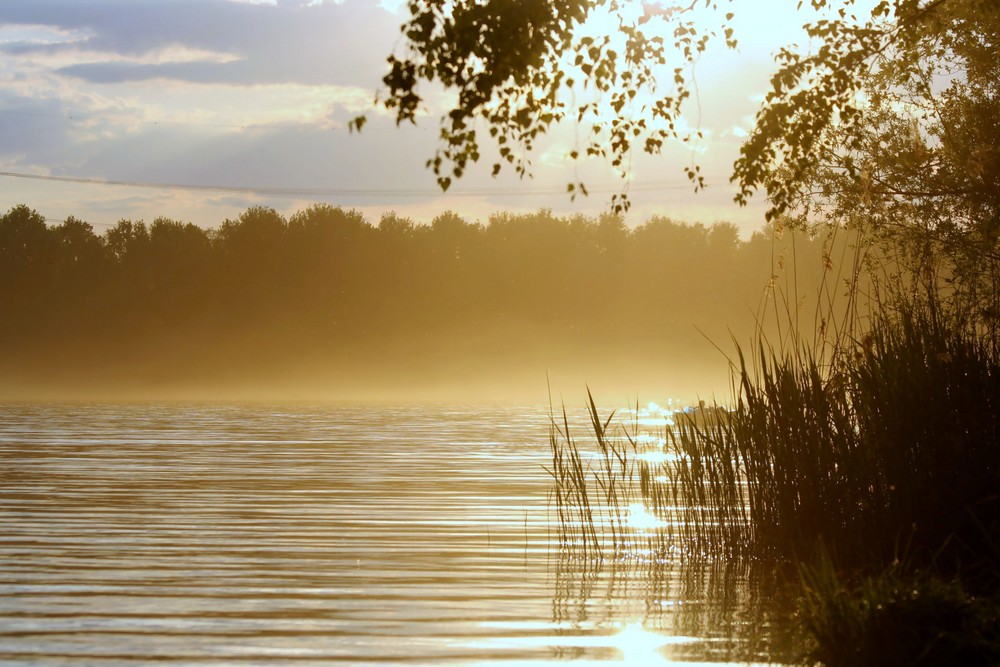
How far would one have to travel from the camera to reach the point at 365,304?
93.5 metres

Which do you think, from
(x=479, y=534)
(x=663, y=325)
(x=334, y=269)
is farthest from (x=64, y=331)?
(x=479, y=534)

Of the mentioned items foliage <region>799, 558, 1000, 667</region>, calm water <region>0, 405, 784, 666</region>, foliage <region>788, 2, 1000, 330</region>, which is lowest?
calm water <region>0, 405, 784, 666</region>

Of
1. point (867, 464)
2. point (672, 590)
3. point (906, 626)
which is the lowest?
point (672, 590)

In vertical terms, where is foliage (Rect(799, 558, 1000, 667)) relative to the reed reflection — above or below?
above

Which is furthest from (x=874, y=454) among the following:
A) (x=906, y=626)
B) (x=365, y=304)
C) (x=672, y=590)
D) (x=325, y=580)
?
(x=365, y=304)

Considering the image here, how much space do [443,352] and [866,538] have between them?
86.1 m

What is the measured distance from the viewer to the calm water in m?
7.33

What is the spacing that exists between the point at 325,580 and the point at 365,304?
3330 inches

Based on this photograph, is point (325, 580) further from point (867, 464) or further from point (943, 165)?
point (943, 165)

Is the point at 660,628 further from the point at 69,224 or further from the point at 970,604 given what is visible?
the point at 69,224

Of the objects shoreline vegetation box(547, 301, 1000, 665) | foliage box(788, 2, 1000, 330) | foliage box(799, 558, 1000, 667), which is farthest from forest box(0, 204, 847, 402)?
foliage box(799, 558, 1000, 667)

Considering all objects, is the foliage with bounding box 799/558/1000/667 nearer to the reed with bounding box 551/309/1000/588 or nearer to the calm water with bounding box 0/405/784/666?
the calm water with bounding box 0/405/784/666

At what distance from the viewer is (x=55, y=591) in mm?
8766

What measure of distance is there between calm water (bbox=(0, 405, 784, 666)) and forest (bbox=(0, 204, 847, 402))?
224 feet
